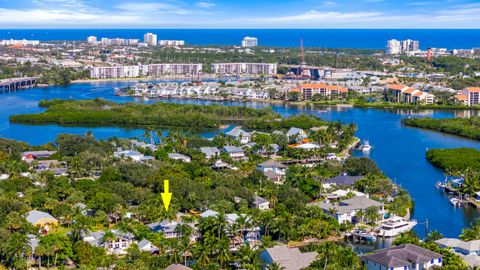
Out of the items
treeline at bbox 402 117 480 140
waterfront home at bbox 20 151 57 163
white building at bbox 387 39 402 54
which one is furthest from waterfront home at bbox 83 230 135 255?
white building at bbox 387 39 402 54

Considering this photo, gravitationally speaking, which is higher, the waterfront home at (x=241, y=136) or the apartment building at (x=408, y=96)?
the apartment building at (x=408, y=96)

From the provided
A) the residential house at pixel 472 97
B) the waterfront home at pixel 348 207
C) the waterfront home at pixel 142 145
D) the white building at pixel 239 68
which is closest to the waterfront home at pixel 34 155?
the waterfront home at pixel 142 145

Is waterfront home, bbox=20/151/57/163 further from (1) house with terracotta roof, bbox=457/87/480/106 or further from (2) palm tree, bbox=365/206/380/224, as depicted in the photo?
(1) house with terracotta roof, bbox=457/87/480/106

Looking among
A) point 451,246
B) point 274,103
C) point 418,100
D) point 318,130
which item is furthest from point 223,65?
point 451,246

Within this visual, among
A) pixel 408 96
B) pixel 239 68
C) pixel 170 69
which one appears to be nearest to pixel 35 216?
pixel 408 96

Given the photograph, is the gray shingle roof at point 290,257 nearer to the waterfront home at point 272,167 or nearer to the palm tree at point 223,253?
the palm tree at point 223,253

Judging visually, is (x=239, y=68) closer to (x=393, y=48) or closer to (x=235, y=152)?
(x=393, y=48)

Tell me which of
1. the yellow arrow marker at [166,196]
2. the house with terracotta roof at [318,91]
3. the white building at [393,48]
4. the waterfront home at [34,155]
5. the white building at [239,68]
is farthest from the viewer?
the white building at [393,48]
